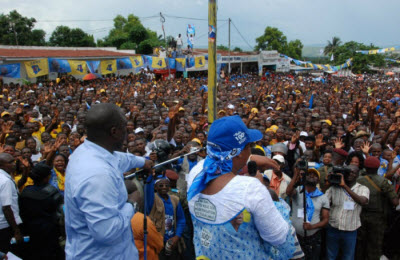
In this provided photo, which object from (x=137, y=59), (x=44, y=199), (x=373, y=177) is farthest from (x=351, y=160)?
(x=137, y=59)

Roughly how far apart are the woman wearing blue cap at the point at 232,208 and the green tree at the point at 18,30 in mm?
43830

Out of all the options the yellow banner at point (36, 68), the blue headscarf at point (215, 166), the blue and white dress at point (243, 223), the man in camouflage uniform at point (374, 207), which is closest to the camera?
the blue and white dress at point (243, 223)

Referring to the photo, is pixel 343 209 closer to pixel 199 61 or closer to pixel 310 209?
pixel 310 209

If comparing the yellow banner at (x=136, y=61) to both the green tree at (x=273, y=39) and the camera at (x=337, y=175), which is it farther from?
the green tree at (x=273, y=39)

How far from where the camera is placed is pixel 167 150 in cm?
276

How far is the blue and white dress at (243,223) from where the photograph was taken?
1.35 meters

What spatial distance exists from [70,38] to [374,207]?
1853 inches

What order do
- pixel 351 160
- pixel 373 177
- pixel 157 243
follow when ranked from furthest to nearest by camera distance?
pixel 351 160
pixel 373 177
pixel 157 243

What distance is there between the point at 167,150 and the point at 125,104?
24.1 ft

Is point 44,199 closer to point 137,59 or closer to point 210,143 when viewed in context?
point 210,143

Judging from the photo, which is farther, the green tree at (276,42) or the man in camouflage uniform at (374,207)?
the green tree at (276,42)

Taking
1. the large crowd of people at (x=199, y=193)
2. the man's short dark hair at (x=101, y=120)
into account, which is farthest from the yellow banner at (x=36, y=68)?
the man's short dark hair at (x=101, y=120)

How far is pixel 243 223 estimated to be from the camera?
4.53ft

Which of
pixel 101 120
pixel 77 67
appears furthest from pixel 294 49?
pixel 101 120
